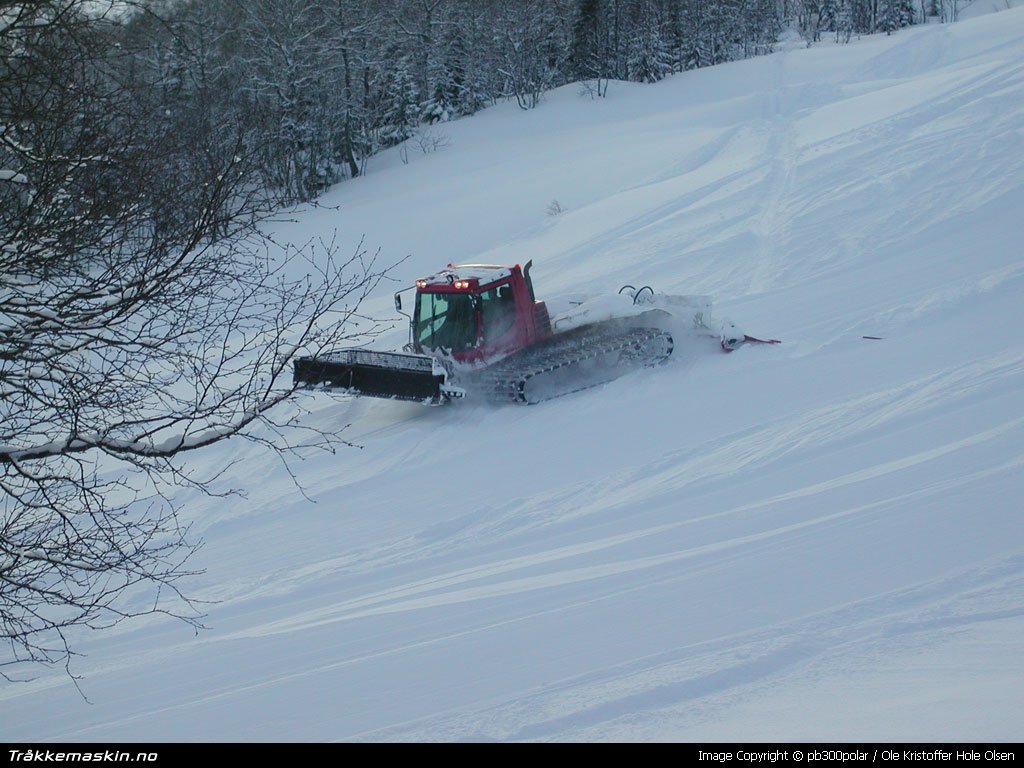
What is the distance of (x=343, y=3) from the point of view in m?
36.4

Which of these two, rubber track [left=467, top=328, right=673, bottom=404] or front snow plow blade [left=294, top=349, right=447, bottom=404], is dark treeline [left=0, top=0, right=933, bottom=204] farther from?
rubber track [left=467, top=328, right=673, bottom=404]

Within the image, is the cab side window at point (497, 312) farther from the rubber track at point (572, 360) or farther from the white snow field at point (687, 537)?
the white snow field at point (687, 537)

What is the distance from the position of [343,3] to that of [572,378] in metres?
28.4

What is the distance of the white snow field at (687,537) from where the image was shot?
227 inches

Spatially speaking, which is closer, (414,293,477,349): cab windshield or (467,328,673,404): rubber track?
(467,328,673,404): rubber track

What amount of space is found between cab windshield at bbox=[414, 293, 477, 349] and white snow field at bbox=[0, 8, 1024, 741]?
37.5 inches

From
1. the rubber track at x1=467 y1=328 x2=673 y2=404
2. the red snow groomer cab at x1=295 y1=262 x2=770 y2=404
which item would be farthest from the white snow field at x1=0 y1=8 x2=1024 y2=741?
the red snow groomer cab at x1=295 y1=262 x2=770 y2=404

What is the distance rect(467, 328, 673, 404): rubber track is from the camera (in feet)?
40.4

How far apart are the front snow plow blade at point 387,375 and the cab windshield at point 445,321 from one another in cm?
63

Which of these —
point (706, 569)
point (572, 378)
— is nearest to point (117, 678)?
point (706, 569)

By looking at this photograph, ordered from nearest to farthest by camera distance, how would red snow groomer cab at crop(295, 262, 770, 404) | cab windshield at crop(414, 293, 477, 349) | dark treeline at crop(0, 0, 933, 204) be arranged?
red snow groomer cab at crop(295, 262, 770, 404), cab windshield at crop(414, 293, 477, 349), dark treeline at crop(0, 0, 933, 204)

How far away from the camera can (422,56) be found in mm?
42625

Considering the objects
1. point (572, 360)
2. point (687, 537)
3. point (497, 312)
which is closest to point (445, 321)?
point (497, 312)

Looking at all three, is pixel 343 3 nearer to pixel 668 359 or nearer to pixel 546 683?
pixel 668 359
